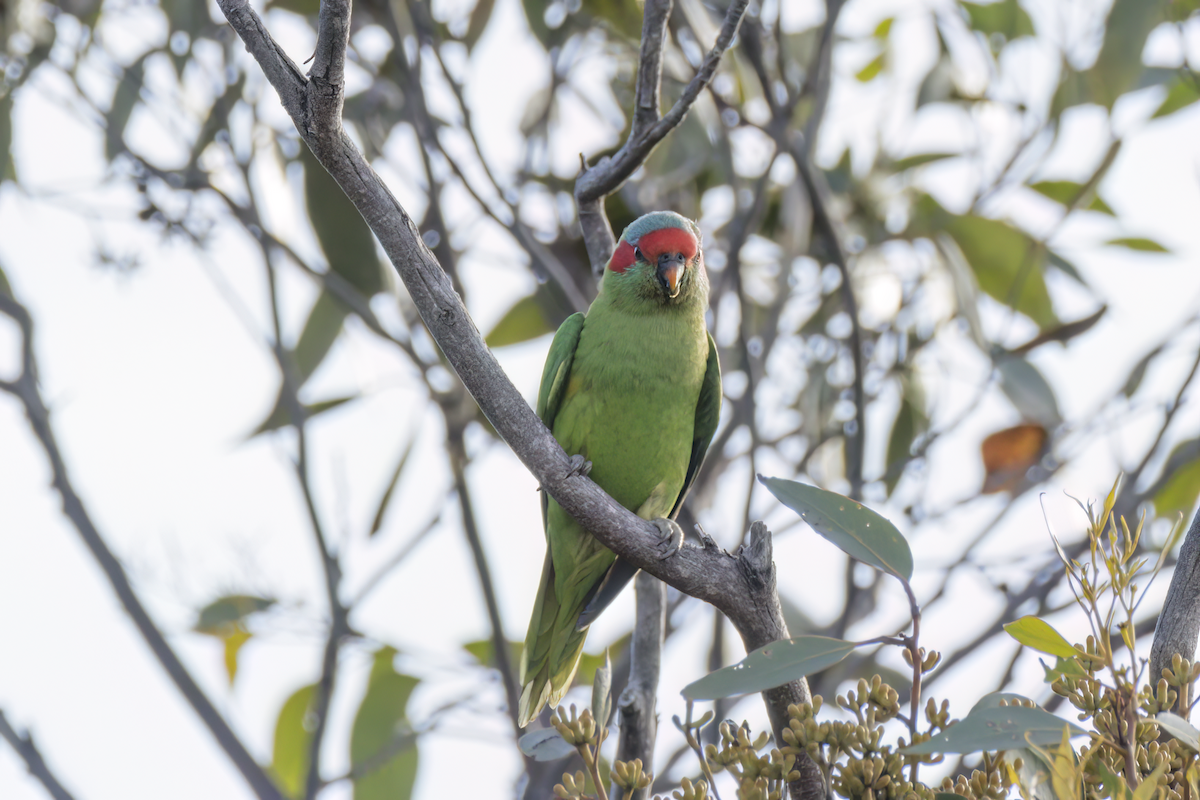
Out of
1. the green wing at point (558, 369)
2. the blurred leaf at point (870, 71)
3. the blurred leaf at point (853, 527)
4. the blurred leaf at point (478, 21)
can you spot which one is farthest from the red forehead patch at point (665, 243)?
the blurred leaf at point (870, 71)

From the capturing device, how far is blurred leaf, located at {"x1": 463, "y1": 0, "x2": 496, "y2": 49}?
3807 millimetres

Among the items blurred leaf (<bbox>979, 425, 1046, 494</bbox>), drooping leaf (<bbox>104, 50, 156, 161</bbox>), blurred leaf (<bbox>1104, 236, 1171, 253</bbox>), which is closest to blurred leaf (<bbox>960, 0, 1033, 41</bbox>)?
blurred leaf (<bbox>1104, 236, 1171, 253</bbox>)

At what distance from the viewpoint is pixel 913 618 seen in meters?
1.35

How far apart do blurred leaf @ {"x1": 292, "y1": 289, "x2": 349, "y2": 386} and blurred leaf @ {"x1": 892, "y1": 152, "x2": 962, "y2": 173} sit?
237 cm

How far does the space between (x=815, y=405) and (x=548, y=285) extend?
46.7 inches

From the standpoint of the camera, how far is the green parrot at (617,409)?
263 centimetres

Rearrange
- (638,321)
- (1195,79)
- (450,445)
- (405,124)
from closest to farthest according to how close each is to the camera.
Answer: (638,321) → (1195,79) → (450,445) → (405,124)

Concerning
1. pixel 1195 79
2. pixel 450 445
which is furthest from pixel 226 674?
pixel 1195 79

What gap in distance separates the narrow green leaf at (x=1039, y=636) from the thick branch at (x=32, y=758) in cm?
247

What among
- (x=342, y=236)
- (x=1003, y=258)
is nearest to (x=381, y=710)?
(x=342, y=236)

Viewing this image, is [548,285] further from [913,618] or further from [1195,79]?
[913,618]

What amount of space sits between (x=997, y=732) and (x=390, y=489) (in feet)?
9.48

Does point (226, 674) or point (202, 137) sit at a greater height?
point (202, 137)

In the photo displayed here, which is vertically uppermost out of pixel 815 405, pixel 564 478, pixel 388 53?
pixel 388 53
